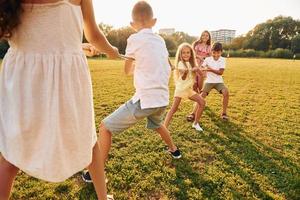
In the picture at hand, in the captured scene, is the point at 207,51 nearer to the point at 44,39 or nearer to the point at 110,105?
the point at 110,105

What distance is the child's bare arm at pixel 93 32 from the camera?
79.7 inches

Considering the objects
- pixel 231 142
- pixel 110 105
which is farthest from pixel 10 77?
pixel 110 105

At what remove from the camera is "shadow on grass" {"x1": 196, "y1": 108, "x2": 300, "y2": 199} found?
3617 millimetres

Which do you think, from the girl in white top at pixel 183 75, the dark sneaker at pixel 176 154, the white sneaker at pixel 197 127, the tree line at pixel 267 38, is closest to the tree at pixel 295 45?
the tree line at pixel 267 38

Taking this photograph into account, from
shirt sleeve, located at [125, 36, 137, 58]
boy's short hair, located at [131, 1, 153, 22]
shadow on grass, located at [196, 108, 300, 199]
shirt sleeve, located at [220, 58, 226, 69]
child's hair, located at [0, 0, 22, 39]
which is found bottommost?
shadow on grass, located at [196, 108, 300, 199]

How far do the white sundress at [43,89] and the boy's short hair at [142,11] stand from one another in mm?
1420

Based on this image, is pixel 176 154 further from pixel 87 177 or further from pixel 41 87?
pixel 41 87

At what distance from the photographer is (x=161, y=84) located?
Answer: 3.36 m

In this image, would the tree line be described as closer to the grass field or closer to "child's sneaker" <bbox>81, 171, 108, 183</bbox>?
the grass field

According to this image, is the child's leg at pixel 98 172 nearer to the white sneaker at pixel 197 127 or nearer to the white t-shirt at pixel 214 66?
the white sneaker at pixel 197 127

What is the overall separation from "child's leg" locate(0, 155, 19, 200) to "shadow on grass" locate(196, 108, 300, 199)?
8.30 ft

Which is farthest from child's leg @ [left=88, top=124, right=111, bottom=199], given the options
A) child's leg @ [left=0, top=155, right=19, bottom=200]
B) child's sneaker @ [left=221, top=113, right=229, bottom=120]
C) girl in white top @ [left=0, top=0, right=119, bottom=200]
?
child's sneaker @ [left=221, top=113, right=229, bottom=120]

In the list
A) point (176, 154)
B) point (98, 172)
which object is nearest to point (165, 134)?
point (176, 154)

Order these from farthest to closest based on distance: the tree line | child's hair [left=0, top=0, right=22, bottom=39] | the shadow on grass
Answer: the tree line, the shadow on grass, child's hair [left=0, top=0, right=22, bottom=39]
